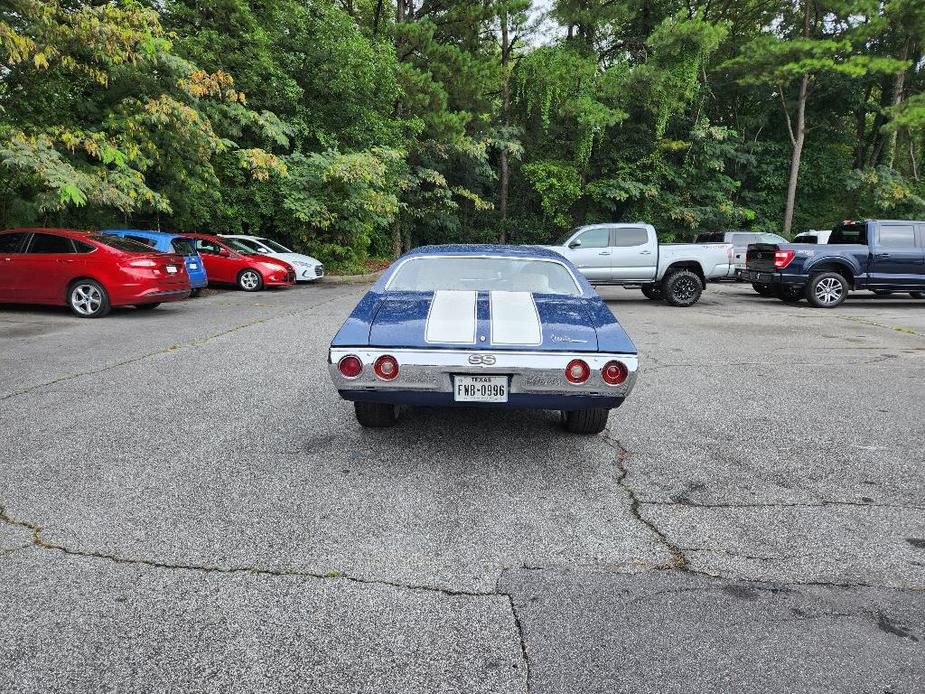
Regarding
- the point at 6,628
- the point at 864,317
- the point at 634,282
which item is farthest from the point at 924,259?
the point at 6,628

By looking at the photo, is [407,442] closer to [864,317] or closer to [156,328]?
[156,328]

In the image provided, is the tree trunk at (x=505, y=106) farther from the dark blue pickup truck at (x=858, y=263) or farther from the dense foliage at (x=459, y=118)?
the dark blue pickup truck at (x=858, y=263)

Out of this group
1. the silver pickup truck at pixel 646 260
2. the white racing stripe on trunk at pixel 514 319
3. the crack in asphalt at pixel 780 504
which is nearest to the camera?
the crack in asphalt at pixel 780 504

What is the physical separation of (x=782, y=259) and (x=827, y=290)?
1.20m

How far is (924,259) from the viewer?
41.8 feet

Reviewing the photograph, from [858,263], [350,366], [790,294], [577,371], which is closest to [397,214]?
[790,294]

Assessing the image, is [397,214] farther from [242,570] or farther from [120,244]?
[242,570]

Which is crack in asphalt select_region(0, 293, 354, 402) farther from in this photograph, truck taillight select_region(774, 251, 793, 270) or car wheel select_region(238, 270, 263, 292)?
truck taillight select_region(774, 251, 793, 270)

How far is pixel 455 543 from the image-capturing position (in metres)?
2.91

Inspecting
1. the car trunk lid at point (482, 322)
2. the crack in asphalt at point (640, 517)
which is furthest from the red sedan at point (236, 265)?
the crack in asphalt at point (640, 517)

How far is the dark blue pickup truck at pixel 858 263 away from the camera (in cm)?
1270

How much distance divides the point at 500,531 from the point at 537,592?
21.6 inches

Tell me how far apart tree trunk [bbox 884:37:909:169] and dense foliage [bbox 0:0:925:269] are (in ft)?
0.76

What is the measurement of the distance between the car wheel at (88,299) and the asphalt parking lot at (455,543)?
4847 mm
